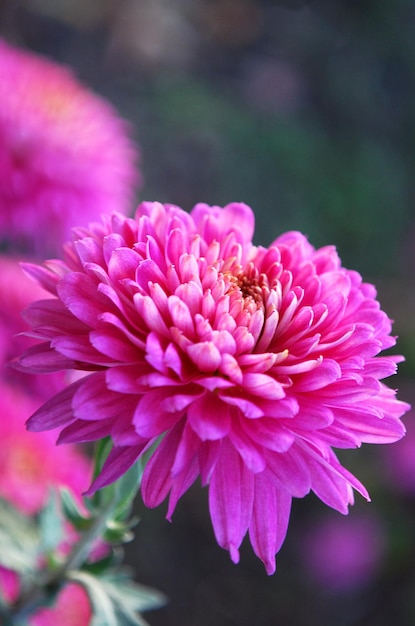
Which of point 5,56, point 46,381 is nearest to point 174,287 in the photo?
point 46,381

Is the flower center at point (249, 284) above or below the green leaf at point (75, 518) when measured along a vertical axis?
above

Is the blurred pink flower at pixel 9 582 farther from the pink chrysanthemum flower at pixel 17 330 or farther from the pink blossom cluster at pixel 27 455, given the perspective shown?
the pink chrysanthemum flower at pixel 17 330

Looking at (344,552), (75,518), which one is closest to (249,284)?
(75,518)

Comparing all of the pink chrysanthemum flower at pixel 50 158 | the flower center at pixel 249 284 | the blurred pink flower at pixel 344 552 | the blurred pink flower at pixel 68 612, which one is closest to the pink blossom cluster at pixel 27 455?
the blurred pink flower at pixel 68 612

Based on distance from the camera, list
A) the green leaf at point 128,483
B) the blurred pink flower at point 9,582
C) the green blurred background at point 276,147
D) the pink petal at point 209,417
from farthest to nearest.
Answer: the green blurred background at point 276,147 < the blurred pink flower at point 9,582 < the green leaf at point 128,483 < the pink petal at point 209,417

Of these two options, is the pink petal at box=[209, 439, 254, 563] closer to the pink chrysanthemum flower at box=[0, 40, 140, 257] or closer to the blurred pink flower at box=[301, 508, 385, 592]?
the pink chrysanthemum flower at box=[0, 40, 140, 257]

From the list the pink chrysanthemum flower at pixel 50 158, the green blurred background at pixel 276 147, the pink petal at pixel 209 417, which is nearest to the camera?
the pink petal at pixel 209 417
